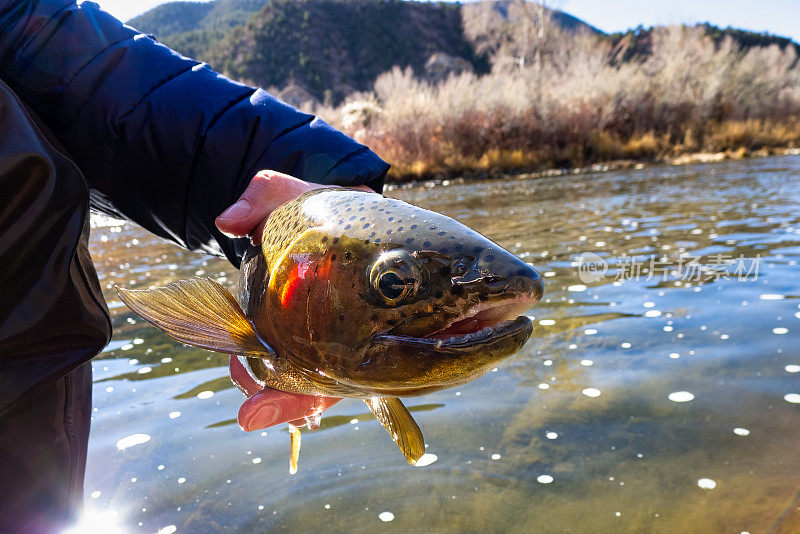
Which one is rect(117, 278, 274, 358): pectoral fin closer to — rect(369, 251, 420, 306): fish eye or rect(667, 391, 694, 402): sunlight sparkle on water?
rect(369, 251, 420, 306): fish eye

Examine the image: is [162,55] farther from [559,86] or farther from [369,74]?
[369,74]

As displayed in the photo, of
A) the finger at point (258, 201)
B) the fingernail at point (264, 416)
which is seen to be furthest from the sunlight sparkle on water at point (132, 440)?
the finger at point (258, 201)

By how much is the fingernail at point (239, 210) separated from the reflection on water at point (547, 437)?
1732 mm

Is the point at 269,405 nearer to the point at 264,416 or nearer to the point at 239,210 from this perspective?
the point at 264,416

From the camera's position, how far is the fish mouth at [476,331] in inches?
40.9

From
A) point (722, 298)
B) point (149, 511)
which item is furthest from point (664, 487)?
point (722, 298)

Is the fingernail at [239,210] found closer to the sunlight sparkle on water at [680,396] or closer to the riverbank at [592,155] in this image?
the sunlight sparkle on water at [680,396]

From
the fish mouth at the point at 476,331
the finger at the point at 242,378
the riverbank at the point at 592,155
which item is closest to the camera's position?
the fish mouth at the point at 476,331

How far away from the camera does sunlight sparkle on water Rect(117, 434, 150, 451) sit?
349 cm

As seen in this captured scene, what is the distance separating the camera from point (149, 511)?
2801 mm

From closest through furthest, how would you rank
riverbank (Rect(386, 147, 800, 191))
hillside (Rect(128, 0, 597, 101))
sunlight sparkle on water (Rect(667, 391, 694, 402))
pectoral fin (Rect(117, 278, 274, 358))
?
1. pectoral fin (Rect(117, 278, 274, 358))
2. sunlight sparkle on water (Rect(667, 391, 694, 402))
3. riverbank (Rect(386, 147, 800, 191))
4. hillside (Rect(128, 0, 597, 101))

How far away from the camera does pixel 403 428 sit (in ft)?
4.66

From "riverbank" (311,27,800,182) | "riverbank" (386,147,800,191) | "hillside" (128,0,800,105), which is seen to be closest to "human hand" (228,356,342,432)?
"riverbank" (386,147,800,191)

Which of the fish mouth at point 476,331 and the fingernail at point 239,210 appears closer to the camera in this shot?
the fish mouth at point 476,331
